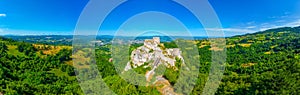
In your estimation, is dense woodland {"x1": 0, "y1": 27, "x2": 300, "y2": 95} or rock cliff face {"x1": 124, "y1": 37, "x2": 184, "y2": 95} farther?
dense woodland {"x1": 0, "y1": 27, "x2": 300, "y2": 95}

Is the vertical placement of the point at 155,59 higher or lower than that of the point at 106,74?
higher

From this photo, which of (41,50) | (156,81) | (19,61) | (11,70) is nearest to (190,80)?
(156,81)

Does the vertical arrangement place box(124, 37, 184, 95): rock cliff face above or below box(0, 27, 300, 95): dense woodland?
above

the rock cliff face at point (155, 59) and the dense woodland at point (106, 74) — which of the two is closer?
the rock cliff face at point (155, 59)

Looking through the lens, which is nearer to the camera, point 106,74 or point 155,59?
point 155,59

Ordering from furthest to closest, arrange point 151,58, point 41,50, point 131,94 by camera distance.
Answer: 1. point 41,50
2. point 151,58
3. point 131,94

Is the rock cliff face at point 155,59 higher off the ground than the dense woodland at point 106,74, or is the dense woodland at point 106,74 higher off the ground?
the rock cliff face at point 155,59

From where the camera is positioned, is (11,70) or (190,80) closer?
(190,80)

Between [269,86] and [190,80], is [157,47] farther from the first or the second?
[269,86]
